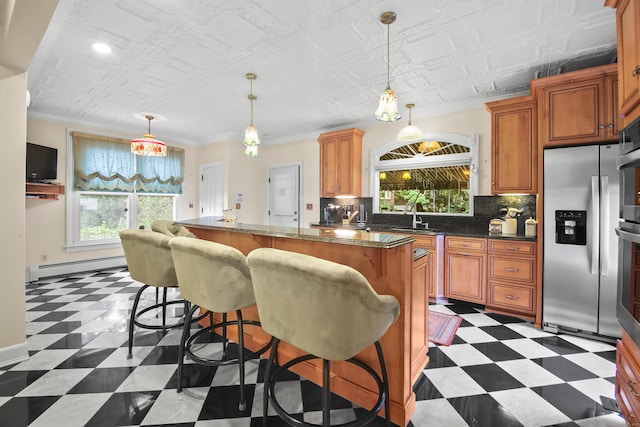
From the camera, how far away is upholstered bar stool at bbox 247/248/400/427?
1.12 m

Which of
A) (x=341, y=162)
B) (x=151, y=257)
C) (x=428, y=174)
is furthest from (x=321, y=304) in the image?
(x=341, y=162)

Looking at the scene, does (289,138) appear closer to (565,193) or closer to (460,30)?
(460,30)

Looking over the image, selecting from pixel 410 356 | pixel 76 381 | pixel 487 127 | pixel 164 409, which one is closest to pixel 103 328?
pixel 76 381

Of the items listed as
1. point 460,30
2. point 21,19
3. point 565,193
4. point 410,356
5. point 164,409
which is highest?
point 460,30

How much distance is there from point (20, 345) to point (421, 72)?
428cm

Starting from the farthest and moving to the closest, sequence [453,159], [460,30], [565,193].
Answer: [453,159], [565,193], [460,30]

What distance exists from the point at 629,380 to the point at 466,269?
1.95 m

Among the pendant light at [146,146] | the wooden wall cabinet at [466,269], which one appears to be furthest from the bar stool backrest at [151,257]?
the wooden wall cabinet at [466,269]

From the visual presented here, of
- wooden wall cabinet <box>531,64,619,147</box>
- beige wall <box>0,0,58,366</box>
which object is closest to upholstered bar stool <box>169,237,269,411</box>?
beige wall <box>0,0,58,366</box>

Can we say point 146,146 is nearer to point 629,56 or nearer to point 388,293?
point 388,293

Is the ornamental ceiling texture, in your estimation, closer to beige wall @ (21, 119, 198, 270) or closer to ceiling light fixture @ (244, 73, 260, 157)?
ceiling light fixture @ (244, 73, 260, 157)

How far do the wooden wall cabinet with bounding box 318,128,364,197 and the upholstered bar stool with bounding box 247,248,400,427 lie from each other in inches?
142

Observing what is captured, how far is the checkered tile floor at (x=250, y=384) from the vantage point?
5.35 feet

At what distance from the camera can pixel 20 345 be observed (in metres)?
2.22
